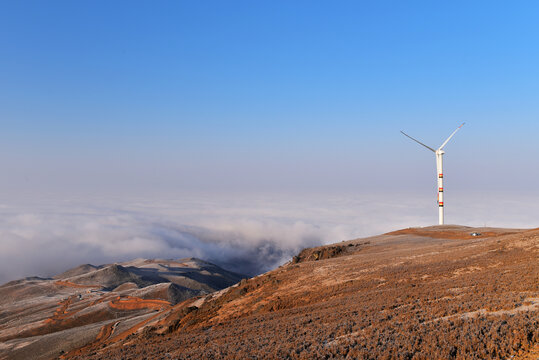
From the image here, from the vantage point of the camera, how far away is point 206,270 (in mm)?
134125

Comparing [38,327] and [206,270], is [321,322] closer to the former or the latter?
[38,327]

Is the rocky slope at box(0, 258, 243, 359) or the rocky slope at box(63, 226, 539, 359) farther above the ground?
the rocky slope at box(63, 226, 539, 359)

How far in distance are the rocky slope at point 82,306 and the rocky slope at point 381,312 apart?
5757 millimetres

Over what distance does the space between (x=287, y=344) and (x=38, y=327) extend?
5396 centimetres

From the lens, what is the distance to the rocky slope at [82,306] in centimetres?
3888

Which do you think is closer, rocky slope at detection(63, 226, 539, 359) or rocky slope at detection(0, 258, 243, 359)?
rocky slope at detection(63, 226, 539, 359)

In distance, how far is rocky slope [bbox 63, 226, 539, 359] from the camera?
11055 mm

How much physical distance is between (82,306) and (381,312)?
64.1 meters

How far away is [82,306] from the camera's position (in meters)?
64.2

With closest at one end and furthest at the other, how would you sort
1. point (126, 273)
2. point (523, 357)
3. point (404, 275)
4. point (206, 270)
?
1. point (523, 357)
2. point (404, 275)
3. point (126, 273)
4. point (206, 270)

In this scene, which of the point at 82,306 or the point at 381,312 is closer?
the point at 381,312

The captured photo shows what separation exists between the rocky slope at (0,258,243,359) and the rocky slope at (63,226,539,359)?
576 centimetres

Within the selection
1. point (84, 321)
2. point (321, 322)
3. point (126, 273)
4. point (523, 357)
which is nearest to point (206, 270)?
point (126, 273)

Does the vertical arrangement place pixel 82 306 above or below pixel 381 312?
below
